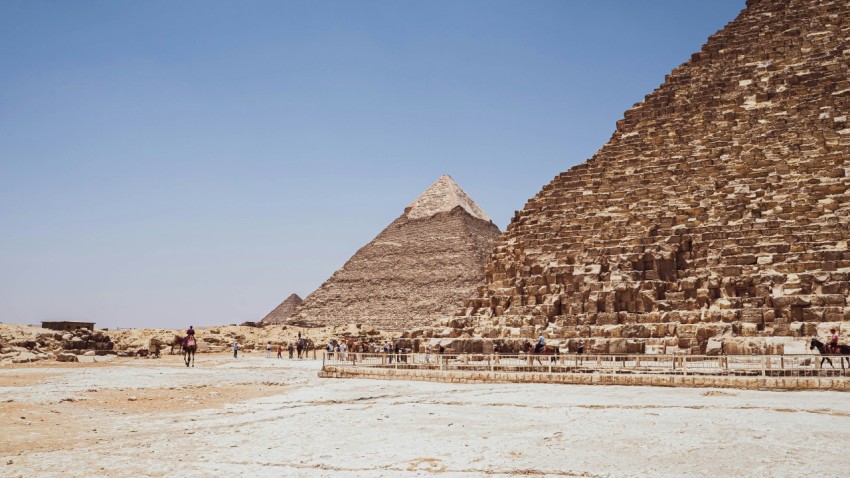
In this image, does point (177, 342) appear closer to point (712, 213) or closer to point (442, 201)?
point (712, 213)

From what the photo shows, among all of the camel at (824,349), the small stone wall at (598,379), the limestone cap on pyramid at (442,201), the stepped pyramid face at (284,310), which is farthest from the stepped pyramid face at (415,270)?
the camel at (824,349)

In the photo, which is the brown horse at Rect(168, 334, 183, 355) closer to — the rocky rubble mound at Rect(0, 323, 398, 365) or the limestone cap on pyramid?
the rocky rubble mound at Rect(0, 323, 398, 365)

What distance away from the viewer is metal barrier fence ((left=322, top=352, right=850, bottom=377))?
47.2 feet

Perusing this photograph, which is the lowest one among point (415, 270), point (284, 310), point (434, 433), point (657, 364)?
point (434, 433)

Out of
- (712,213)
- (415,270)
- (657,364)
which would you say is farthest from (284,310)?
(657,364)

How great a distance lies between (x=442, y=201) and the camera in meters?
84.5

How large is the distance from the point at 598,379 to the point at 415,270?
6487cm

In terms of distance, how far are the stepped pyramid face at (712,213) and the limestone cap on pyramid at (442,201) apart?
51591 millimetres

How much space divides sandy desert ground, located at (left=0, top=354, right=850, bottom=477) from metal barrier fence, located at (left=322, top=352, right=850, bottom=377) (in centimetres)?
162

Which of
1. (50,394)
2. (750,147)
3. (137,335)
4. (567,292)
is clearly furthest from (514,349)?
(137,335)

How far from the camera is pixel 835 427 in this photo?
8539mm

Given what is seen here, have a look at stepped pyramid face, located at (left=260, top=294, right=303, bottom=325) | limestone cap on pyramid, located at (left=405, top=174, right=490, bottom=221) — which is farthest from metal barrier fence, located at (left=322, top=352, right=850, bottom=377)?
stepped pyramid face, located at (left=260, top=294, right=303, bottom=325)

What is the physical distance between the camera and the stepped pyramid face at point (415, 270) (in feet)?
249

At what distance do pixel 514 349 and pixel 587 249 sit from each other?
4631mm
